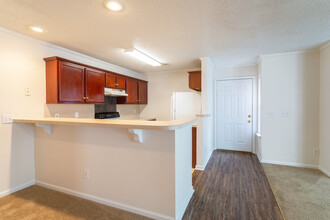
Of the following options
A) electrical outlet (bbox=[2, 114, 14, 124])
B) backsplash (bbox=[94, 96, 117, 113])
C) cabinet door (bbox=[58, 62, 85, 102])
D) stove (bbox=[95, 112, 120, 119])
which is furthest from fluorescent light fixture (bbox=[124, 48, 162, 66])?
electrical outlet (bbox=[2, 114, 14, 124])

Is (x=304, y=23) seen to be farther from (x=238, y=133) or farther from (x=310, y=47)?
(x=238, y=133)

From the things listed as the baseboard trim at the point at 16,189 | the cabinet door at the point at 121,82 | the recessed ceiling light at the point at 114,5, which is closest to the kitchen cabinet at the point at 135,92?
the cabinet door at the point at 121,82

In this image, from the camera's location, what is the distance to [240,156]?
4.05m

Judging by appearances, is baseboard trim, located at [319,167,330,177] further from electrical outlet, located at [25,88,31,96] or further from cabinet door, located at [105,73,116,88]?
electrical outlet, located at [25,88,31,96]

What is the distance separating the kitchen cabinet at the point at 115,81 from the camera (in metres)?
3.65

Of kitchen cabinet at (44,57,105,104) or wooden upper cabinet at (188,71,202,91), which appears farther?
wooden upper cabinet at (188,71,202,91)

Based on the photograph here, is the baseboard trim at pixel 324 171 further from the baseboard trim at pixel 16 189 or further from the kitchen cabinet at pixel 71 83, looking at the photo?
the baseboard trim at pixel 16 189

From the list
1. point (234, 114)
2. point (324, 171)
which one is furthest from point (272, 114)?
point (324, 171)

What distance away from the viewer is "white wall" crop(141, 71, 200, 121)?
4.86 meters

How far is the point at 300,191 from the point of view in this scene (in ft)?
7.85

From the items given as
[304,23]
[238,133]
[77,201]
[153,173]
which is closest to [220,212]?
[153,173]

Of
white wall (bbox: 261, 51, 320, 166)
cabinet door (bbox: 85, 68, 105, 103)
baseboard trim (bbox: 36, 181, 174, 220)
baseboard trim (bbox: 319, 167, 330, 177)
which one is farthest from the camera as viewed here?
white wall (bbox: 261, 51, 320, 166)

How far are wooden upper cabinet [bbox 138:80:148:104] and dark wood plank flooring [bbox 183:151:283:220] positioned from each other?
2.59m

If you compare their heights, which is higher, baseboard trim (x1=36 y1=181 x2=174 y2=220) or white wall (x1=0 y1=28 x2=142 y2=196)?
white wall (x1=0 y1=28 x2=142 y2=196)
